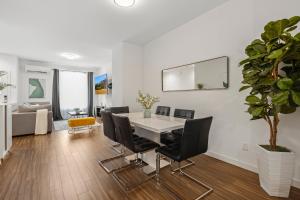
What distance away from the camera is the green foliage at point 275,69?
1450 millimetres

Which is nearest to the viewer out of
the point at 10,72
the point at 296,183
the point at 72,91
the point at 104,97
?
the point at 296,183

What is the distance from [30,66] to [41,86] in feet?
3.08

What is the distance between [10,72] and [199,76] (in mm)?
6865

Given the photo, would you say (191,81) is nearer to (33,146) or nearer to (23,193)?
(23,193)

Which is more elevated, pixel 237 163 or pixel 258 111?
pixel 258 111

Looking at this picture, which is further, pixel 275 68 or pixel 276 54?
pixel 275 68

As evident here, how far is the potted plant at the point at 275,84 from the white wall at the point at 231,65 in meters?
0.41

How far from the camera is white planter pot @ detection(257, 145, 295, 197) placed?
162 centimetres

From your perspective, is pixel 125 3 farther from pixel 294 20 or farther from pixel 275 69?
pixel 275 69

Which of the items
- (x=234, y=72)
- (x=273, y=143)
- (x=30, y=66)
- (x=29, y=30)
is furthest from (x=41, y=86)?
(x=273, y=143)

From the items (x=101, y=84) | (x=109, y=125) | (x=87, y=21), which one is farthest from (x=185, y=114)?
(x=101, y=84)

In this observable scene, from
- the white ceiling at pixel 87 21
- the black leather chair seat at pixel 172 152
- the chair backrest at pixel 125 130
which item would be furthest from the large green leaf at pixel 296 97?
the white ceiling at pixel 87 21

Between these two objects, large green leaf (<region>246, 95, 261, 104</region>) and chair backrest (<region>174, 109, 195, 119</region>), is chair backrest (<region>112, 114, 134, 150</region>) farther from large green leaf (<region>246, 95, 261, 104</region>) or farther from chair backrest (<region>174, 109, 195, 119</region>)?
large green leaf (<region>246, 95, 261, 104</region>)

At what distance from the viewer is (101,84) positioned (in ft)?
24.7
